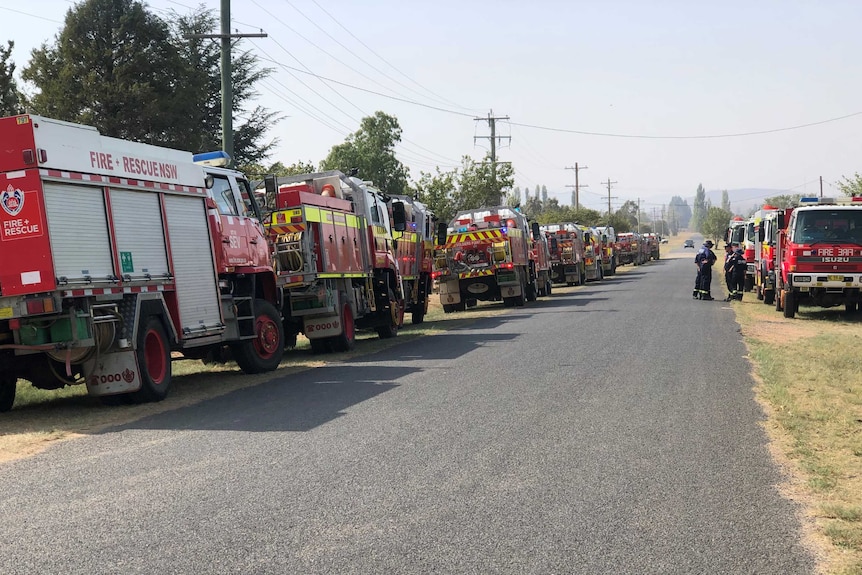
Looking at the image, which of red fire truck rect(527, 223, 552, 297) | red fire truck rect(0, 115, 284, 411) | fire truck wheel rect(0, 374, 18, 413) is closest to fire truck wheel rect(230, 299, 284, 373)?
red fire truck rect(0, 115, 284, 411)

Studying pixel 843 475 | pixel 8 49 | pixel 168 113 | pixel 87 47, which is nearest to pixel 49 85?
pixel 87 47

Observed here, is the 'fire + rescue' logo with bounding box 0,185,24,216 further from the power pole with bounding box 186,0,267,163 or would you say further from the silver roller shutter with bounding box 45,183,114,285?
the power pole with bounding box 186,0,267,163

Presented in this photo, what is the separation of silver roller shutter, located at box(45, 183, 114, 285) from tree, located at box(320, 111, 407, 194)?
49706 mm

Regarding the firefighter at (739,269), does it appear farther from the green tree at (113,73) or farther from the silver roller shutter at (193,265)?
the silver roller shutter at (193,265)

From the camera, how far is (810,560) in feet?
17.0

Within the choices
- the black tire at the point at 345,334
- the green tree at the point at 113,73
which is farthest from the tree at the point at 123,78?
the black tire at the point at 345,334

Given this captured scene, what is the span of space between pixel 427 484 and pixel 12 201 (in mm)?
5895

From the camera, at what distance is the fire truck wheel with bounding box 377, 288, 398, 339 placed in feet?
67.9

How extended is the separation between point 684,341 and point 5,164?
11089mm

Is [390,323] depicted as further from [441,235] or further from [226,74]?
[226,74]

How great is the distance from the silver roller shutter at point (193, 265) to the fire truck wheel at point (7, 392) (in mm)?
2094

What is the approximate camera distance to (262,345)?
14797mm

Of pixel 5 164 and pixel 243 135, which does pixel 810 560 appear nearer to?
pixel 5 164

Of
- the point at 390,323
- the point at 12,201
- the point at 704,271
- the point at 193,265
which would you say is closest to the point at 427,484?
the point at 12,201
